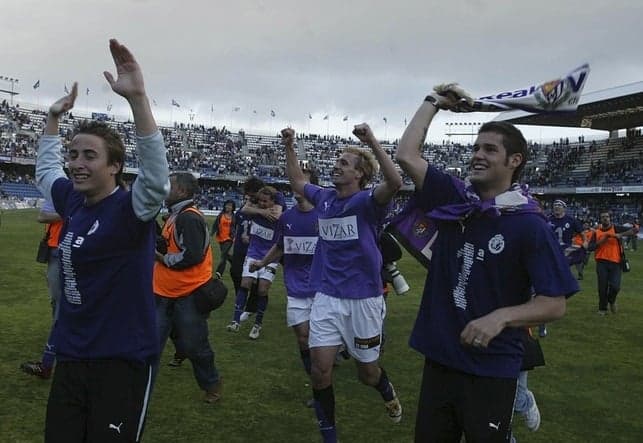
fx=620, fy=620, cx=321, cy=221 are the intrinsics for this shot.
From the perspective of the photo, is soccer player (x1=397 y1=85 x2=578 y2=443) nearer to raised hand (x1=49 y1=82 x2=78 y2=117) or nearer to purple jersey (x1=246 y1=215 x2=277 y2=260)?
raised hand (x1=49 y1=82 x2=78 y2=117)

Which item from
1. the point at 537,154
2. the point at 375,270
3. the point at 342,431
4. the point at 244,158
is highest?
the point at 537,154

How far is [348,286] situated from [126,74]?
2956 millimetres

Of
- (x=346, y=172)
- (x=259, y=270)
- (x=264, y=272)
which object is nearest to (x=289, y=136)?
(x=346, y=172)

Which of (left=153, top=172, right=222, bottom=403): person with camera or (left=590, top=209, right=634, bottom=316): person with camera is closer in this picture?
(left=153, top=172, right=222, bottom=403): person with camera

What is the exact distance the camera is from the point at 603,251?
41.5 feet

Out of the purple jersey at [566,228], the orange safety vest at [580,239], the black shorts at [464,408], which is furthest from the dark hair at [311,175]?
the orange safety vest at [580,239]

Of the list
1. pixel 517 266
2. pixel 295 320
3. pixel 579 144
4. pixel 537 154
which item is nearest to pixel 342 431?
pixel 295 320

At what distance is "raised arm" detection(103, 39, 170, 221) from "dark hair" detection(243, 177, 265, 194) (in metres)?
6.01

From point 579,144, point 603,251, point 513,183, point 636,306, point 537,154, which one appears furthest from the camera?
point 537,154

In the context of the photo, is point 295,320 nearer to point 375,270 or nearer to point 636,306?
point 375,270

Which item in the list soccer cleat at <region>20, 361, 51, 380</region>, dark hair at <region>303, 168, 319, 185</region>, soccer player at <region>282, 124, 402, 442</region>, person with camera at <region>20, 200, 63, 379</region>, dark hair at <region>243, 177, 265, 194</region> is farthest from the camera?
dark hair at <region>243, 177, 265, 194</region>

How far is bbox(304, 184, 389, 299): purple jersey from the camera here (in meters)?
5.24

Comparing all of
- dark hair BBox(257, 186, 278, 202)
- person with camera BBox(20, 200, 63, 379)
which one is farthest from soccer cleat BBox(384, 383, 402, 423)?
dark hair BBox(257, 186, 278, 202)

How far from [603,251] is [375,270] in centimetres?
902
